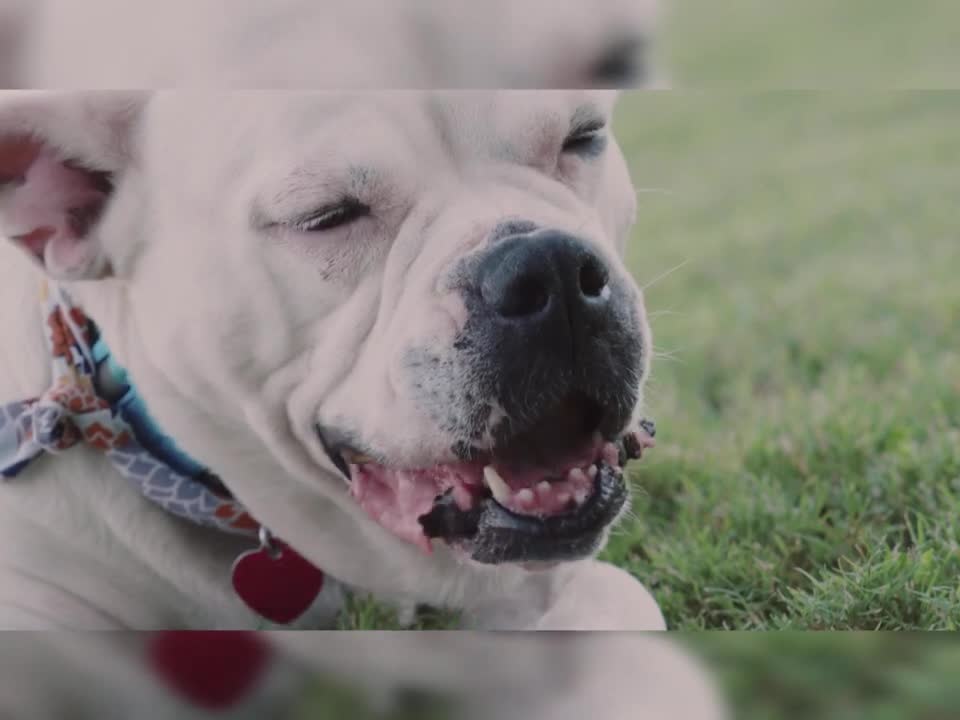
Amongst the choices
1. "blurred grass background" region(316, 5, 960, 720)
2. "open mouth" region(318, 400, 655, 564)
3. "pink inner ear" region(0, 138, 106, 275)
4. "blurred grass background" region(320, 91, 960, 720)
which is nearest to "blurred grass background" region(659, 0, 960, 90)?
"blurred grass background" region(316, 5, 960, 720)

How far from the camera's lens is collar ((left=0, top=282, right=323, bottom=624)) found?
1816mm

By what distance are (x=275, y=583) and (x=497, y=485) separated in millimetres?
434

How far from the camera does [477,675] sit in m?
1.71

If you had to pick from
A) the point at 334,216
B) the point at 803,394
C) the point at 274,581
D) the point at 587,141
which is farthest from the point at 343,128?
the point at 803,394

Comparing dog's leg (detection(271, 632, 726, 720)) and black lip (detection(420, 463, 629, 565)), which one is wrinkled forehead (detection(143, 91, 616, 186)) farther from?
dog's leg (detection(271, 632, 726, 720))

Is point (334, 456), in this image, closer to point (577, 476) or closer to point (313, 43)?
point (577, 476)

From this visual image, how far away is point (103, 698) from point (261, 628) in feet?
0.86

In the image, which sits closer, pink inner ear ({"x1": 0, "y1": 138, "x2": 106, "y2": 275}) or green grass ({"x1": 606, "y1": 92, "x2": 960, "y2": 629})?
pink inner ear ({"x1": 0, "y1": 138, "x2": 106, "y2": 275})

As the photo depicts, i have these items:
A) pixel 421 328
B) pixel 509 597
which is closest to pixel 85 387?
pixel 421 328

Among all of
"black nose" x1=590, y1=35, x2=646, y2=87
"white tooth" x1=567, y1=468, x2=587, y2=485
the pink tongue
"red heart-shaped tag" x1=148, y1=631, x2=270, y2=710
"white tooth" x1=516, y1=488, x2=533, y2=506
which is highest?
"black nose" x1=590, y1=35, x2=646, y2=87

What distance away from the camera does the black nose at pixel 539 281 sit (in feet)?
5.17

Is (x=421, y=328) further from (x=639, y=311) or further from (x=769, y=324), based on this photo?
(x=769, y=324)

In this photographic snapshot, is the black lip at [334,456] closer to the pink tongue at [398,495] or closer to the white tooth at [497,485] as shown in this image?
the pink tongue at [398,495]

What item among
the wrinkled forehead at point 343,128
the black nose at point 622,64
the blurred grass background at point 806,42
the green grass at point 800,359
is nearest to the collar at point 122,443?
the wrinkled forehead at point 343,128
